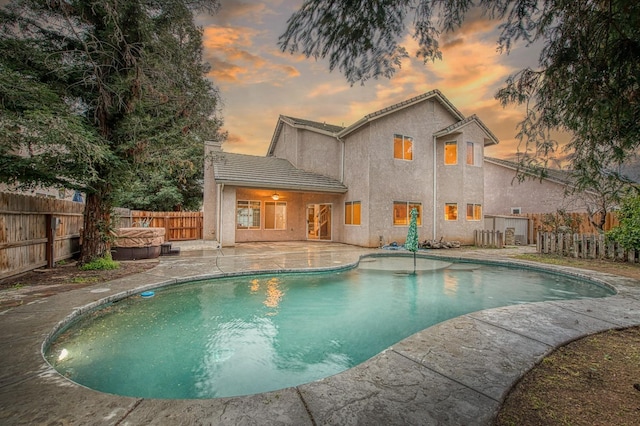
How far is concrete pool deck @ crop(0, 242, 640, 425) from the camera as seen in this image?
1.88 m

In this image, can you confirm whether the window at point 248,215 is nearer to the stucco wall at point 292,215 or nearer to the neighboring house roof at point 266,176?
the stucco wall at point 292,215

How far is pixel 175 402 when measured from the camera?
2.07 metres

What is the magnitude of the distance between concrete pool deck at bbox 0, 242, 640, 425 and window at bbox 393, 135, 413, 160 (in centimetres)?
1025

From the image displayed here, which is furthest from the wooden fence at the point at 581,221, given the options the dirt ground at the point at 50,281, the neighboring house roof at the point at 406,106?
the dirt ground at the point at 50,281

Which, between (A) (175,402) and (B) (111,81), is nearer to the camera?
(A) (175,402)

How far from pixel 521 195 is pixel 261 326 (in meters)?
19.1

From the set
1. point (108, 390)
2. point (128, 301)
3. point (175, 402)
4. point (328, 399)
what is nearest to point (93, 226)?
point (128, 301)

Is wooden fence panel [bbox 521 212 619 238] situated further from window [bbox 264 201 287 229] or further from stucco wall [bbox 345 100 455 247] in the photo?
window [bbox 264 201 287 229]

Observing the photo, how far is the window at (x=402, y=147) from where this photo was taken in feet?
43.9

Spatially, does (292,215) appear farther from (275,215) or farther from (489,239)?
(489,239)

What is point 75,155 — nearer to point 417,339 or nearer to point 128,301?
point 128,301

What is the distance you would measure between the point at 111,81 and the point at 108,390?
7258 mm

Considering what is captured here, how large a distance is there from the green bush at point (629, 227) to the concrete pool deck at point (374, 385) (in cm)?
675

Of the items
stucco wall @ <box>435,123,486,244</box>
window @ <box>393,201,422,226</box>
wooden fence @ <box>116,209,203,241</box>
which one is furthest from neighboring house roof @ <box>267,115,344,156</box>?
wooden fence @ <box>116,209,203,241</box>
